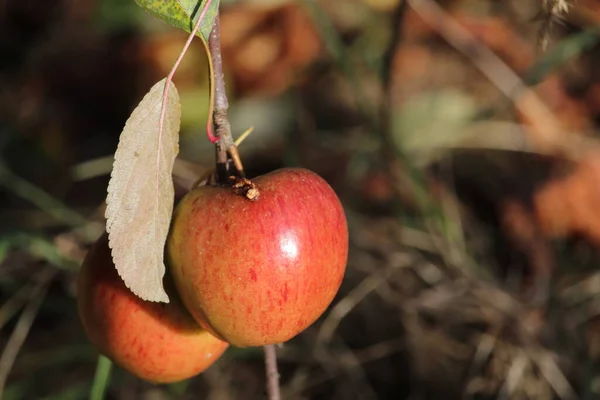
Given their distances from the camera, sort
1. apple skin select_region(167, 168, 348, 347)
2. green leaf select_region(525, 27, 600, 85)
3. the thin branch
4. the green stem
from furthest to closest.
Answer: the thin branch
green leaf select_region(525, 27, 600, 85)
the green stem
apple skin select_region(167, 168, 348, 347)

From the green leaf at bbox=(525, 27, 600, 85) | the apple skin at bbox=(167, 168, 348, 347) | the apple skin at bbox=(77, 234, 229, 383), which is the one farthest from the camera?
the green leaf at bbox=(525, 27, 600, 85)

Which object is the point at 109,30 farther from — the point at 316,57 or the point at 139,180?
the point at 139,180

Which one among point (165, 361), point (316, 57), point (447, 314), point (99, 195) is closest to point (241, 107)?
point (316, 57)

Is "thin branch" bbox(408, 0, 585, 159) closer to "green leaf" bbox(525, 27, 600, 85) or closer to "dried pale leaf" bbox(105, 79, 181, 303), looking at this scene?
"green leaf" bbox(525, 27, 600, 85)

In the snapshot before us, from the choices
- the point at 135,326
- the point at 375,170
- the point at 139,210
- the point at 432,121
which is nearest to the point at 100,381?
the point at 135,326

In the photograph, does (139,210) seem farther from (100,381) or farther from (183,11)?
(100,381)

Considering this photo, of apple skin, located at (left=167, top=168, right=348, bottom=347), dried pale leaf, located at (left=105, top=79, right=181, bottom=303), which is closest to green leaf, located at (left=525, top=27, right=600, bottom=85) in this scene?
apple skin, located at (left=167, top=168, right=348, bottom=347)

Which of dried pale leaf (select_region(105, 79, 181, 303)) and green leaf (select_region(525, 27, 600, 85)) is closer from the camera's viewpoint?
dried pale leaf (select_region(105, 79, 181, 303))
